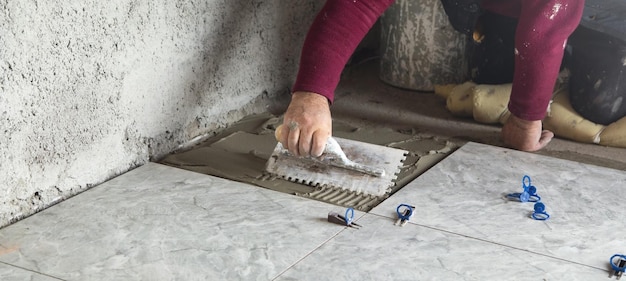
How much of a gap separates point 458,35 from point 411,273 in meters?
1.25

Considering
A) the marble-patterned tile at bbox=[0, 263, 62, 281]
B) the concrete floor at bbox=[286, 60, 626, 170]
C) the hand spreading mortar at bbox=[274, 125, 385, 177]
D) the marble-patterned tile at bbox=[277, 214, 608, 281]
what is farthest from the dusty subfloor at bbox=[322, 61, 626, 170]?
the marble-patterned tile at bbox=[0, 263, 62, 281]

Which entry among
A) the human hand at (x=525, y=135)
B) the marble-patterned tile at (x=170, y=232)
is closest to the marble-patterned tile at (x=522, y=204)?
the human hand at (x=525, y=135)

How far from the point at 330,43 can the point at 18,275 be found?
94cm

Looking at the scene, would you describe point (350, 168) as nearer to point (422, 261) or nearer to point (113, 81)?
point (422, 261)

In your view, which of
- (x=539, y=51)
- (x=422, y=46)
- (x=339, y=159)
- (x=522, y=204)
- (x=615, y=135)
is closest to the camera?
(x=522, y=204)

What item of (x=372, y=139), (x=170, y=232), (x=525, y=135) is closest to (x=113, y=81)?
(x=170, y=232)

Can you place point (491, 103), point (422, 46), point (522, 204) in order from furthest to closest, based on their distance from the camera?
point (422, 46) < point (491, 103) < point (522, 204)

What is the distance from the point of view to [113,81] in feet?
5.97

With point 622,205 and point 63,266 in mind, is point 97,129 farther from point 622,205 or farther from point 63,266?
point 622,205

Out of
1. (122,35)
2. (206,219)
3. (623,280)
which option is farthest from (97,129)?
(623,280)

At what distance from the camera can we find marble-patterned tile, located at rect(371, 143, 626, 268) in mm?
1582

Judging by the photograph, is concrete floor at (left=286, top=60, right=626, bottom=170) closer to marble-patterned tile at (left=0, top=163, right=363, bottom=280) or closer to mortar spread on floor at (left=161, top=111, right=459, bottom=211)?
mortar spread on floor at (left=161, top=111, right=459, bottom=211)

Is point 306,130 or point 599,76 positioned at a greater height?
point 599,76

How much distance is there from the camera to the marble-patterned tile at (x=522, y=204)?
1582 millimetres
